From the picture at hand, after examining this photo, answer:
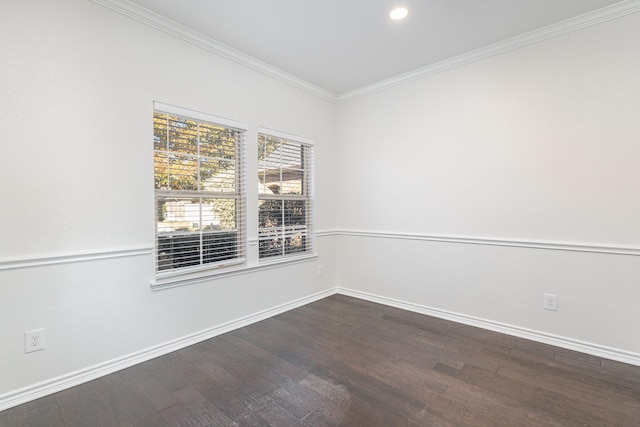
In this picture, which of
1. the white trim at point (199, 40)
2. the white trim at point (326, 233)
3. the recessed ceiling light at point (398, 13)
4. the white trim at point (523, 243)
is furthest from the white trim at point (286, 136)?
the recessed ceiling light at point (398, 13)

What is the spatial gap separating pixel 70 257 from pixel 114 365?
2.81 feet

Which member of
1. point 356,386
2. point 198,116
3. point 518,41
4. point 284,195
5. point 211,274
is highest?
point 518,41

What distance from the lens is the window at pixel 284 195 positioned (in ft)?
10.8

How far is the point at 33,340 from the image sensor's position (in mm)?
1893

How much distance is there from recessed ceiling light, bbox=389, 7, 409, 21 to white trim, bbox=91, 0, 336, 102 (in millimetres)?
1392

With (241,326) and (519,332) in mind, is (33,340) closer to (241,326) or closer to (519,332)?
(241,326)

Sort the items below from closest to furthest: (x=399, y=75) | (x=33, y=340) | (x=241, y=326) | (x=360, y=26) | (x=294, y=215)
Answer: (x=33, y=340), (x=360, y=26), (x=241, y=326), (x=399, y=75), (x=294, y=215)

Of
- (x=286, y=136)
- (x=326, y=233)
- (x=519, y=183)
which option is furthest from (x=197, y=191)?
(x=519, y=183)

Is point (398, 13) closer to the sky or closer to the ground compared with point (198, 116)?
closer to the sky

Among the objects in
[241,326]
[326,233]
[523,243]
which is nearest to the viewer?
[523,243]

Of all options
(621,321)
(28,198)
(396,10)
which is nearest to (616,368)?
(621,321)

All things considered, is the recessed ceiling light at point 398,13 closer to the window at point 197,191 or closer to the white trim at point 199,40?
the white trim at point 199,40

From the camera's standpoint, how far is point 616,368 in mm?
2223

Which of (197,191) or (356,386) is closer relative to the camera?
(356,386)
